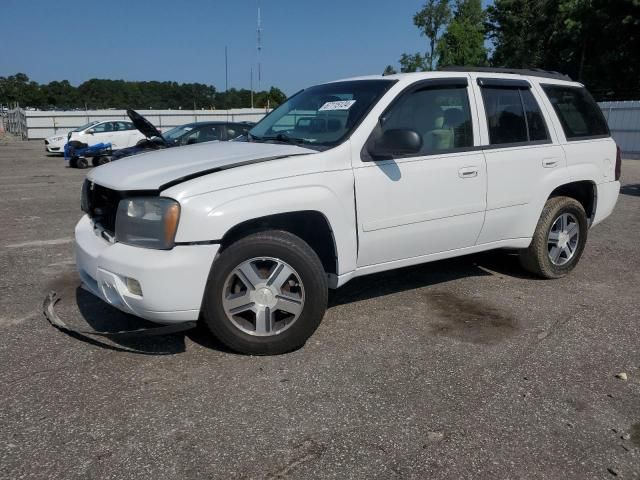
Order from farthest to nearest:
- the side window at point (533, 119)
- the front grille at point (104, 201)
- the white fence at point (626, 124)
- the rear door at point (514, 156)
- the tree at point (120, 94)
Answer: the tree at point (120, 94) < the white fence at point (626, 124) < the side window at point (533, 119) < the rear door at point (514, 156) < the front grille at point (104, 201)

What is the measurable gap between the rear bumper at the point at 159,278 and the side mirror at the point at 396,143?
1.32 meters

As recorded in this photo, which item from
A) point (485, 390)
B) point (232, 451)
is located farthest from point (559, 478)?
point (232, 451)

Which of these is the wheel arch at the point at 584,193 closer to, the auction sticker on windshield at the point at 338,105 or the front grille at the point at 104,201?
the auction sticker on windshield at the point at 338,105

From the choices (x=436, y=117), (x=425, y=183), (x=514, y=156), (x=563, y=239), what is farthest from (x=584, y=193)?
(x=425, y=183)

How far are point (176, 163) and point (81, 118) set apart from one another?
119 feet

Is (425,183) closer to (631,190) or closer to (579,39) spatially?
(631,190)

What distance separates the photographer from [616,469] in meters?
A: 2.47

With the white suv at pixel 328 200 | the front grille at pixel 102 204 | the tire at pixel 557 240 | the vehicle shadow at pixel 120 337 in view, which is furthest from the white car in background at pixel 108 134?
the tire at pixel 557 240

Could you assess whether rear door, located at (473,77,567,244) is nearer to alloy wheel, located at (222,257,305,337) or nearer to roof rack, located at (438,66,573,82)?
roof rack, located at (438,66,573,82)

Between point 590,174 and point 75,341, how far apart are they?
15.2 ft

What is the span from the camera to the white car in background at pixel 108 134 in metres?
21.0

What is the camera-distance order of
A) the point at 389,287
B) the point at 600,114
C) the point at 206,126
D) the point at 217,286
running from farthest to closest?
the point at 206,126 < the point at 600,114 < the point at 389,287 < the point at 217,286

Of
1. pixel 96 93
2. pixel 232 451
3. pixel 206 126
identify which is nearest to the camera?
pixel 232 451

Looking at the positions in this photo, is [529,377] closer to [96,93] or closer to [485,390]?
[485,390]
